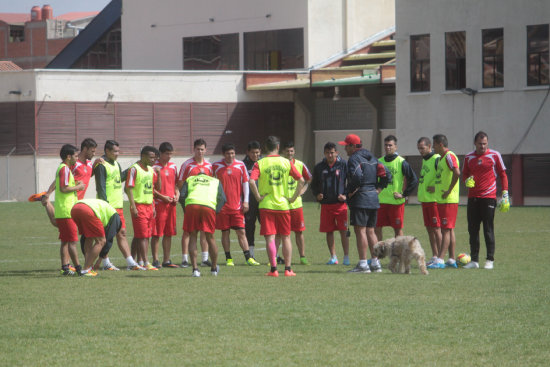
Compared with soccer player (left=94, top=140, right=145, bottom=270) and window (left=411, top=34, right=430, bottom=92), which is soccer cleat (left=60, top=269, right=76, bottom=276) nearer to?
soccer player (left=94, top=140, right=145, bottom=270)

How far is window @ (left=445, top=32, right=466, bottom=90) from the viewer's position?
39438 mm

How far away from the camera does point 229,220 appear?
1675 centimetres

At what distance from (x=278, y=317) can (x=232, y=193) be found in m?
6.42

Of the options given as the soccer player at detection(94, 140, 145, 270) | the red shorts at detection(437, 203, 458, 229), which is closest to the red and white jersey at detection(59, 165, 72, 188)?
the soccer player at detection(94, 140, 145, 270)

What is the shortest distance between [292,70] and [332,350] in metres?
44.1

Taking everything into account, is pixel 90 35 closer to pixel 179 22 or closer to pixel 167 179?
pixel 179 22

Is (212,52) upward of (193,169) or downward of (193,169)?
upward

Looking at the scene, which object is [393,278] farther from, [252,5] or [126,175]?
[252,5]

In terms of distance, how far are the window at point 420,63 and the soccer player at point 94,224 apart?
1085 inches

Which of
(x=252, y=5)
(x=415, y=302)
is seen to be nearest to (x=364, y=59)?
(x=252, y=5)

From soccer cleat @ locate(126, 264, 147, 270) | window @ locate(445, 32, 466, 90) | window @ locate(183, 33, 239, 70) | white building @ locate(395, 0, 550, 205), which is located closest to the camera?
soccer cleat @ locate(126, 264, 147, 270)

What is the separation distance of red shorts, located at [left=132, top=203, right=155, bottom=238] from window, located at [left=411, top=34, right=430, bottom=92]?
26.2 metres

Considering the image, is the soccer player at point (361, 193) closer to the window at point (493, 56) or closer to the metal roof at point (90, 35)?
the window at point (493, 56)

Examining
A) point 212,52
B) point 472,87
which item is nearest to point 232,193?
point 472,87
